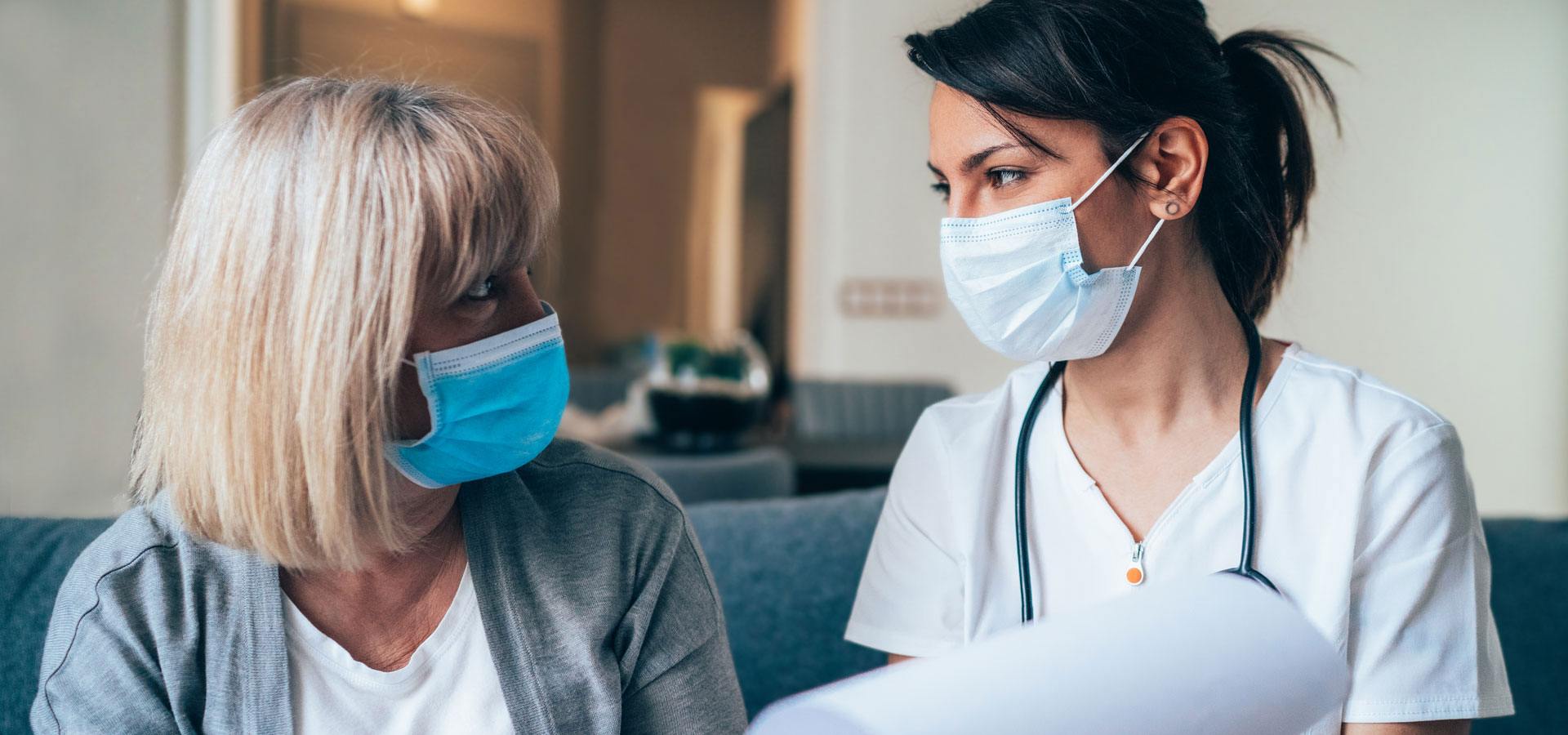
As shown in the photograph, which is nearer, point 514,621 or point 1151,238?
point 514,621

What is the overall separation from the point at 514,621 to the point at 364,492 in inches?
6.7

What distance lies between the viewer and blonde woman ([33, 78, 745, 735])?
84cm

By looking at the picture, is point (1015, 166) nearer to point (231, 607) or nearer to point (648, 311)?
point (231, 607)

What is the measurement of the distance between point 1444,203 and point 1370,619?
154 inches

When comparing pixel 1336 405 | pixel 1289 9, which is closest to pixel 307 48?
pixel 1289 9

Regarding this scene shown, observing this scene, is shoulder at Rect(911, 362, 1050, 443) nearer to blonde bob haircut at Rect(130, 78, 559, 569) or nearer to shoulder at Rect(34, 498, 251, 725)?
blonde bob haircut at Rect(130, 78, 559, 569)

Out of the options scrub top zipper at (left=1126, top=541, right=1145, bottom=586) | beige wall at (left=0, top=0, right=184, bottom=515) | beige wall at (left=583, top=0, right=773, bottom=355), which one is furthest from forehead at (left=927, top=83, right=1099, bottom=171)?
beige wall at (left=583, top=0, right=773, bottom=355)

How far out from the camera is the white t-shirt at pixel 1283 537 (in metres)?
0.96

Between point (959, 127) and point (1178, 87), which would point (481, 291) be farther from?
point (1178, 87)

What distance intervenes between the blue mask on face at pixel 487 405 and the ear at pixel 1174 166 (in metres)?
0.57

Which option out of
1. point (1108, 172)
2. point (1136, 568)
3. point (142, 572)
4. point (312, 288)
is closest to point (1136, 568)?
point (1136, 568)

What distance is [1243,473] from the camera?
1.02 meters

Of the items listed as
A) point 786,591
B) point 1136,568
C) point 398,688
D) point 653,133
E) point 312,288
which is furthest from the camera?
point 653,133

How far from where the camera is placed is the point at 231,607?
903 mm
